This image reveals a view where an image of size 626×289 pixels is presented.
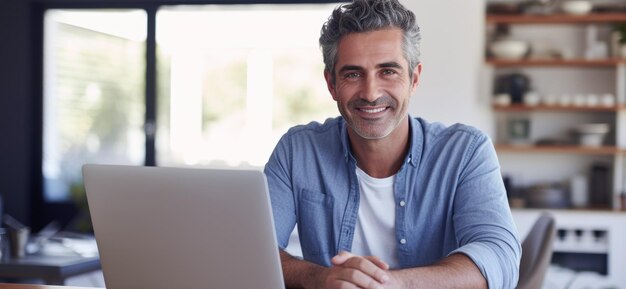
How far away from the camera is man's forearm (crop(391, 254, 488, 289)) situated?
1493 millimetres

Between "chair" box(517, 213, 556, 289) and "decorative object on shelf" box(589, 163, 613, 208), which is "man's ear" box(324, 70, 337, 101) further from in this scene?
"decorative object on shelf" box(589, 163, 613, 208)

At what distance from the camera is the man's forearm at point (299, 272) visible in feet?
5.45

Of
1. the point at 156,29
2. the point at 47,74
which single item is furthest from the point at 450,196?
the point at 47,74

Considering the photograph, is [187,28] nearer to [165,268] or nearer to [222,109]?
[222,109]

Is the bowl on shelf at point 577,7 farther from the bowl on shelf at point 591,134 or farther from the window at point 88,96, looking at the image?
the window at point 88,96

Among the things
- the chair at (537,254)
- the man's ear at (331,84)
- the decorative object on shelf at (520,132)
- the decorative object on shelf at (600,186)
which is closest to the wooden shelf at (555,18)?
the decorative object on shelf at (520,132)

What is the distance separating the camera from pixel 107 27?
6.54 meters

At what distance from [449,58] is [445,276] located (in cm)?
410

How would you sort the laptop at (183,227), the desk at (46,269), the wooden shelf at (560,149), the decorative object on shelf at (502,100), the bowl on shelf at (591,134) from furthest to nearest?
the decorative object on shelf at (502,100) < the bowl on shelf at (591,134) < the wooden shelf at (560,149) < the desk at (46,269) < the laptop at (183,227)

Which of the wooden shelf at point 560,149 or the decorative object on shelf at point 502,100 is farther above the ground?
the decorative object on shelf at point 502,100

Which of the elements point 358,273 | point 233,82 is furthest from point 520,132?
point 358,273

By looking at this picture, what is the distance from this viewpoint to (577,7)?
5320 mm

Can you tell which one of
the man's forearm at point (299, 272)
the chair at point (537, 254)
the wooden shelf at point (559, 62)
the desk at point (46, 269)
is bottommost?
the desk at point (46, 269)

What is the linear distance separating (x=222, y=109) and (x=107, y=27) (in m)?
1.12
